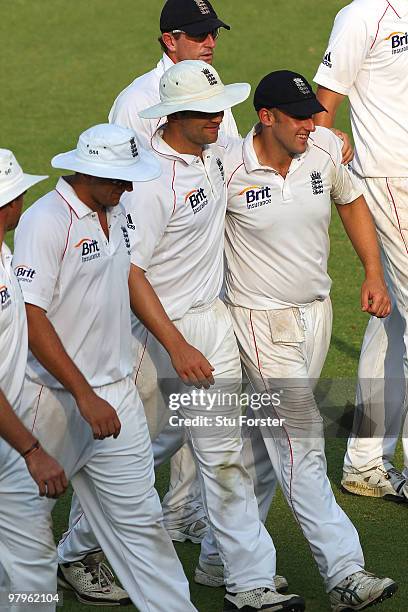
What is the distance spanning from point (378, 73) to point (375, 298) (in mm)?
1497

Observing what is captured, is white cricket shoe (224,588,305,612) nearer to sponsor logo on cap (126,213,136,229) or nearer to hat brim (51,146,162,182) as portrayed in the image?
sponsor logo on cap (126,213,136,229)

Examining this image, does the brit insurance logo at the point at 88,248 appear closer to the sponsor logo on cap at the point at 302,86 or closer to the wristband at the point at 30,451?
the wristband at the point at 30,451

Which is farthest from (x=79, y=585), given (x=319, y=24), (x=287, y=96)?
(x=319, y=24)

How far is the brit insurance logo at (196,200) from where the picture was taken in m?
6.57

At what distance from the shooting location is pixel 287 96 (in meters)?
6.66

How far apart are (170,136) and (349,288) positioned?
5.40 m

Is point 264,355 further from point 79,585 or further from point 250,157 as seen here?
point 79,585

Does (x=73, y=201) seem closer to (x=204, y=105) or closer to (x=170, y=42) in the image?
(x=204, y=105)

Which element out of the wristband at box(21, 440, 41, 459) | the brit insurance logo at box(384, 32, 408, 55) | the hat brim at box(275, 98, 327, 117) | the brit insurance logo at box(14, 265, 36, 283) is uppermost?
the hat brim at box(275, 98, 327, 117)

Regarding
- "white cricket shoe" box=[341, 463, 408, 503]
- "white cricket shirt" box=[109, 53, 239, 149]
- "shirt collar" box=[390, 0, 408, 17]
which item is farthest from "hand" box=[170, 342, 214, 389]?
"shirt collar" box=[390, 0, 408, 17]

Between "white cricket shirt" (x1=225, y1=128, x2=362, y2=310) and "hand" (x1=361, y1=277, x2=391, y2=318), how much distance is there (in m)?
0.20

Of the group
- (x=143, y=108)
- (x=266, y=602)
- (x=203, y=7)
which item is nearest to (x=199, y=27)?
(x=203, y=7)

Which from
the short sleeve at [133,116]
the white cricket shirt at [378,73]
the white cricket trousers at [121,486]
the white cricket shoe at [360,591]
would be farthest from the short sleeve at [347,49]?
the white cricket shoe at [360,591]

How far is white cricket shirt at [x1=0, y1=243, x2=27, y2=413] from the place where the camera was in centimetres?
538
